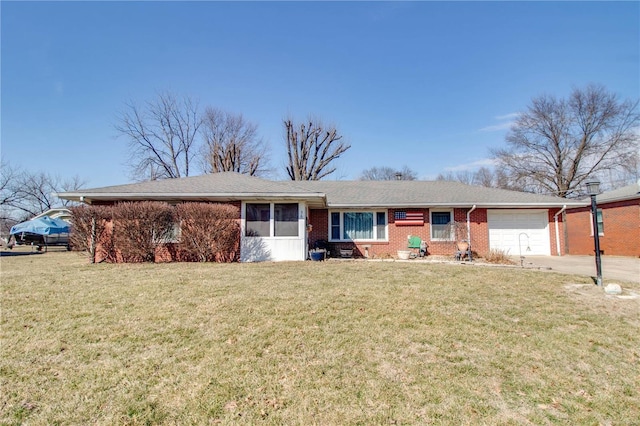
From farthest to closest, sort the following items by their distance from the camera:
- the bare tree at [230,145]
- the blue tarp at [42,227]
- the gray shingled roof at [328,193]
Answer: the bare tree at [230,145]
the blue tarp at [42,227]
the gray shingled roof at [328,193]

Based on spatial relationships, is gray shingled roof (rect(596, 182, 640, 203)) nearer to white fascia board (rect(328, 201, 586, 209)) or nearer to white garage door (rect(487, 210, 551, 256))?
white fascia board (rect(328, 201, 586, 209))

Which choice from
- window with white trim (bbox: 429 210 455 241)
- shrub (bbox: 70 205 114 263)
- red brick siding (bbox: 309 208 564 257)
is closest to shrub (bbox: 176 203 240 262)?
shrub (bbox: 70 205 114 263)

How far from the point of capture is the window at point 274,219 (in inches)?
448

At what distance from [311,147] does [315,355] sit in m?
26.6

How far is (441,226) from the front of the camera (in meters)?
13.9

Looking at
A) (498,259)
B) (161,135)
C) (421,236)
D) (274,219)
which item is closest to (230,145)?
(161,135)

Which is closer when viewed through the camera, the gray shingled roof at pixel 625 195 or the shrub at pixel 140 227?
the shrub at pixel 140 227

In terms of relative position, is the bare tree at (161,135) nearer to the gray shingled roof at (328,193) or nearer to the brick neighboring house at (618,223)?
the gray shingled roof at (328,193)

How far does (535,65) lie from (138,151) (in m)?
30.0

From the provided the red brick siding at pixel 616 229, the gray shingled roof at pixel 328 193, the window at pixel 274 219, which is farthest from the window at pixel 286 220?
the red brick siding at pixel 616 229

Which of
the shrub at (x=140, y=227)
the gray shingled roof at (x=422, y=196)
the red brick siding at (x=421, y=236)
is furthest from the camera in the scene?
the red brick siding at (x=421, y=236)

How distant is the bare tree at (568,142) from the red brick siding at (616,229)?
24.2 ft

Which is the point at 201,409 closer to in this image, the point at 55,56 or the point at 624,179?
the point at 55,56

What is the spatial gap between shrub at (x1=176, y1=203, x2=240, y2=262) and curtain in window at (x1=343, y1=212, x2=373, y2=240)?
17.7 feet
